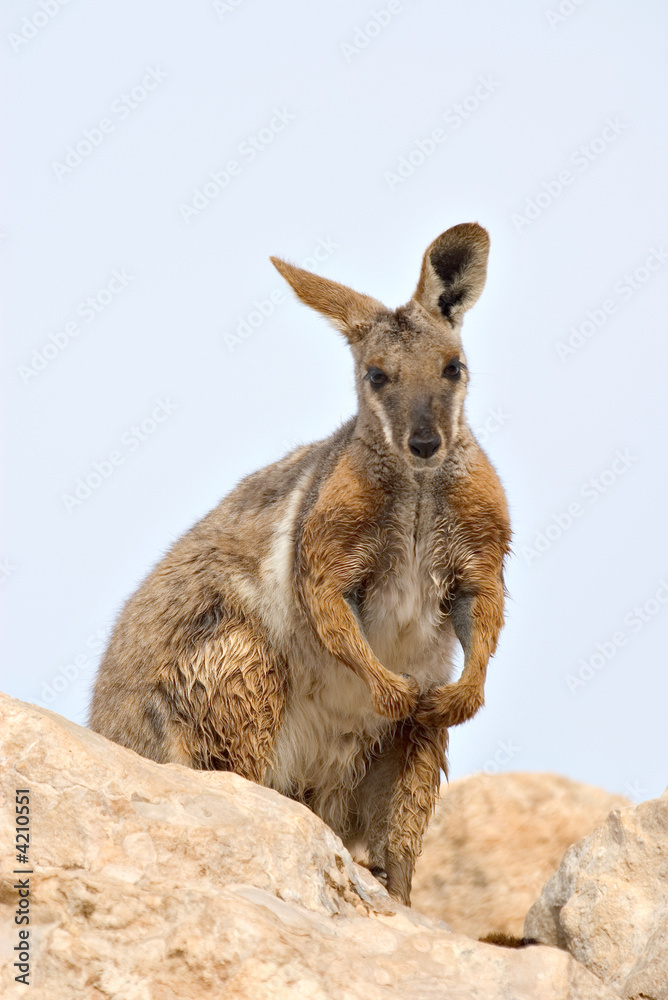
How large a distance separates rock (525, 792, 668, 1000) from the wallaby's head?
77.6 inches

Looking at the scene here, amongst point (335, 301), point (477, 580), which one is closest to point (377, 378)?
point (335, 301)

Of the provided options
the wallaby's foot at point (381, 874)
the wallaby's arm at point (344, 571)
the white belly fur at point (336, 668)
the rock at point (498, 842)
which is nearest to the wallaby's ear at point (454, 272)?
the wallaby's arm at point (344, 571)

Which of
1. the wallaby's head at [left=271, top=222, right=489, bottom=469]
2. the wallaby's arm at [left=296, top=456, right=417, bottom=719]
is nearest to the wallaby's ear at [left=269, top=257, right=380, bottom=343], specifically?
the wallaby's head at [left=271, top=222, right=489, bottom=469]

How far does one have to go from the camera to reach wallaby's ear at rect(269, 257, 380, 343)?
6.62m

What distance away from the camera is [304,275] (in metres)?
A: 6.64

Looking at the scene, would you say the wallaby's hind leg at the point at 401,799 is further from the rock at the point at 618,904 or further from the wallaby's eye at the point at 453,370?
the wallaby's eye at the point at 453,370

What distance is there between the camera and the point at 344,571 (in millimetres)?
6207

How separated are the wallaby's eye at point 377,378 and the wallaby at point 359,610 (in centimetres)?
1

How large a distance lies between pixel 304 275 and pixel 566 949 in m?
3.68

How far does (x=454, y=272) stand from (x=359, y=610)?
194cm

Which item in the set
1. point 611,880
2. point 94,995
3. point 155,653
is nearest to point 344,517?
point 155,653

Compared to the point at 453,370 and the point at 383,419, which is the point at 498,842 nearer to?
the point at 383,419

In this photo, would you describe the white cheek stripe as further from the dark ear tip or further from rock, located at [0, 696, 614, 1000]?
rock, located at [0, 696, 614, 1000]

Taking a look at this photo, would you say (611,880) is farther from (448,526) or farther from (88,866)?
(88,866)
